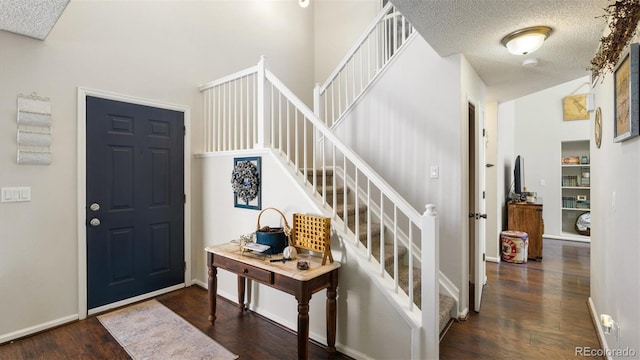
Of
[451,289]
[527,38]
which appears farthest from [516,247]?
[527,38]

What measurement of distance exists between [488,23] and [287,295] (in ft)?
8.77

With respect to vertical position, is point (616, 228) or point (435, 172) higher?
point (435, 172)

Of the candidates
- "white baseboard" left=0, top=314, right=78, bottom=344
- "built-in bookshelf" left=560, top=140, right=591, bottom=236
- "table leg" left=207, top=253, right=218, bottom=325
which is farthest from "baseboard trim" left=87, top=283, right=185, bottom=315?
"built-in bookshelf" left=560, top=140, right=591, bottom=236

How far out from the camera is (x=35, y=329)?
8.51 feet

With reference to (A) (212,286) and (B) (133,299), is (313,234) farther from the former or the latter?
(B) (133,299)

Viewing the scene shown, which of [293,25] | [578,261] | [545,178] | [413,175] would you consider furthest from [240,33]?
[545,178]

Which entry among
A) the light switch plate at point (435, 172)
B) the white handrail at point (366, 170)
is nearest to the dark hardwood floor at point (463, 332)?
the white handrail at point (366, 170)

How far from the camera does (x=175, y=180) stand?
354 cm

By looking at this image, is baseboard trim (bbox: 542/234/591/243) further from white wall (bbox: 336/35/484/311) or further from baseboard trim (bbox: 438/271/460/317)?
baseboard trim (bbox: 438/271/460/317)

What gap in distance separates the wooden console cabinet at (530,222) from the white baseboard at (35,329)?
19.9 feet

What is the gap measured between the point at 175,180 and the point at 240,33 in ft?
7.47

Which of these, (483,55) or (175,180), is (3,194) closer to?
(175,180)

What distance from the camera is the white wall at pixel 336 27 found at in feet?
16.0

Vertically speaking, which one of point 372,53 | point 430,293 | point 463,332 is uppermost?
point 372,53
